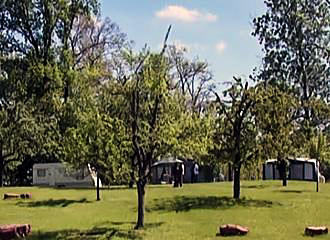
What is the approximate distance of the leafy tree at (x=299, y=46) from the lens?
177ft

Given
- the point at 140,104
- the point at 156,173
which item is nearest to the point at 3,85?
the point at 156,173

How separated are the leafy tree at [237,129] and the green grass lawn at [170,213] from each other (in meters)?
1.85

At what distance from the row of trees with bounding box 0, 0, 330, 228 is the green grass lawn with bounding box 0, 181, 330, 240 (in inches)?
63.0

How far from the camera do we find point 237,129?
105 ft

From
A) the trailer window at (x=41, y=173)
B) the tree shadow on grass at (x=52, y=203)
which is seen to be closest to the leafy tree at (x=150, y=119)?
the tree shadow on grass at (x=52, y=203)

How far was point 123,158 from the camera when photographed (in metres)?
23.7

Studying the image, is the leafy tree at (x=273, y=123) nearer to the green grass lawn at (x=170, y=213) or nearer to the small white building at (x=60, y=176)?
the green grass lawn at (x=170, y=213)

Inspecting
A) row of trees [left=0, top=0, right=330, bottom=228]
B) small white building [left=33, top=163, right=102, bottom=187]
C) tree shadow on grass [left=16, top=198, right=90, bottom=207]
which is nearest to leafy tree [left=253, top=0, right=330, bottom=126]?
row of trees [left=0, top=0, right=330, bottom=228]

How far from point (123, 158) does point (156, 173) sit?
31397 mm

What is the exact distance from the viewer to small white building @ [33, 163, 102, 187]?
146ft

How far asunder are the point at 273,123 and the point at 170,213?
831cm

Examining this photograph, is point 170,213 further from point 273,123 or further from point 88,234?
point 273,123

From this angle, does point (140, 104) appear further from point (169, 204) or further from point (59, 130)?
point (59, 130)

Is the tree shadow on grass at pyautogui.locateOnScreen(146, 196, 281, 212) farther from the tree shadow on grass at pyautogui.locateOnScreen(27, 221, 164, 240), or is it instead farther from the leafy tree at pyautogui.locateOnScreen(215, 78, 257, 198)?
the tree shadow on grass at pyautogui.locateOnScreen(27, 221, 164, 240)
